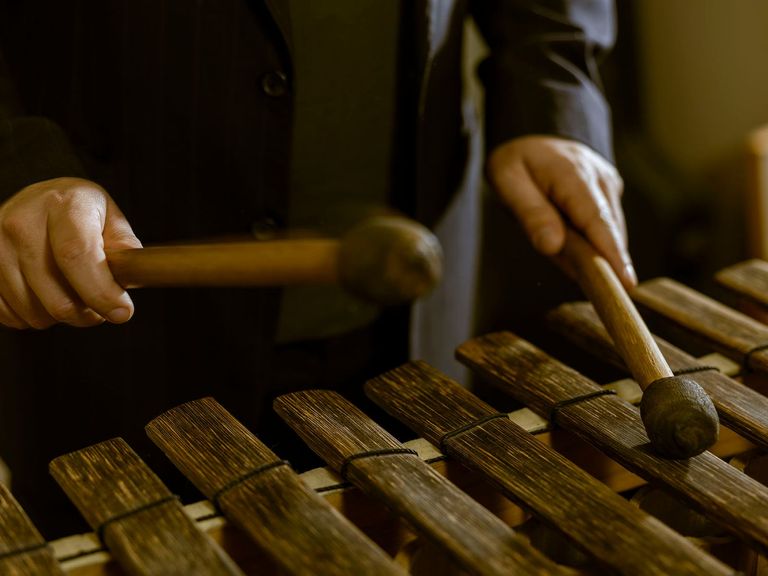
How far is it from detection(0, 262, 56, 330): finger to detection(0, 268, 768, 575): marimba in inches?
5.6

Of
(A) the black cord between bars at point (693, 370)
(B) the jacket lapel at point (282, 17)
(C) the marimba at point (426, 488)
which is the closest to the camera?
(C) the marimba at point (426, 488)

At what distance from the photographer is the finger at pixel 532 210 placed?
122 cm

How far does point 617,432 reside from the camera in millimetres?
956

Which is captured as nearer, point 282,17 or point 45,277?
point 45,277

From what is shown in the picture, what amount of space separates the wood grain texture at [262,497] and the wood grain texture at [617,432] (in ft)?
0.83

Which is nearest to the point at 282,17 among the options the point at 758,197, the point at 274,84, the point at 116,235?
the point at 274,84

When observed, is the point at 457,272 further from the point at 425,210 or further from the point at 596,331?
the point at 596,331

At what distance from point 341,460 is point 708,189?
2179 mm

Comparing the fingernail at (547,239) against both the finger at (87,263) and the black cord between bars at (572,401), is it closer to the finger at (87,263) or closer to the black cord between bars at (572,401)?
the black cord between bars at (572,401)

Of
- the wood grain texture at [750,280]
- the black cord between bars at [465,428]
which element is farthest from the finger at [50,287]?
the wood grain texture at [750,280]

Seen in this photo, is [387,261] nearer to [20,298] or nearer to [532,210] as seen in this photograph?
[20,298]

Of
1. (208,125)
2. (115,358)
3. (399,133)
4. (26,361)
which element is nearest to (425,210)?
(399,133)

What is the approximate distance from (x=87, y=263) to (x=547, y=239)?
0.54m

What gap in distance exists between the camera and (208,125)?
126 cm
